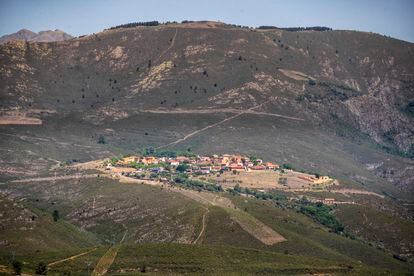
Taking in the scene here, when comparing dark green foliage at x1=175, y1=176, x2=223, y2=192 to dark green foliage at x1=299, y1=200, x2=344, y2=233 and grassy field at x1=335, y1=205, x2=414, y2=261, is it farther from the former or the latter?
grassy field at x1=335, y1=205, x2=414, y2=261

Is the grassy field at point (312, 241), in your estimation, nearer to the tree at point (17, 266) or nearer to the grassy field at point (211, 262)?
the grassy field at point (211, 262)

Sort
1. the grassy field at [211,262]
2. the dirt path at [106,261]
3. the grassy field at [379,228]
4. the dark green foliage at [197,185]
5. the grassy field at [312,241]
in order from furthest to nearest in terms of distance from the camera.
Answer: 1. the dark green foliage at [197,185]
2. the grassy field at [379,228]
3. the grassy field at [312,241]
4. the grassy field at [211,262]
5. the dirt path at [106,261]

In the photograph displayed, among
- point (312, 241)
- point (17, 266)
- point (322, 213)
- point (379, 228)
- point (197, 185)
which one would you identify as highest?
point (197, 185)

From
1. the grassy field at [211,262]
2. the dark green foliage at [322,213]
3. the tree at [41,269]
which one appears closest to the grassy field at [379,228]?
the dark green foliage at [322,213]

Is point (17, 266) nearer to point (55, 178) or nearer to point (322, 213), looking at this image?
point (322, 213)

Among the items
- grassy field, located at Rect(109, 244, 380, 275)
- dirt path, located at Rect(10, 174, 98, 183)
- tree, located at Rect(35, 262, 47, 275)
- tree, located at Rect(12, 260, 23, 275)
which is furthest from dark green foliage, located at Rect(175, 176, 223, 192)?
tree, located at Rect(12, 260, 23, 275)

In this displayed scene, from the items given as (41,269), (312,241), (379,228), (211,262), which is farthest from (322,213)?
(41,269)
